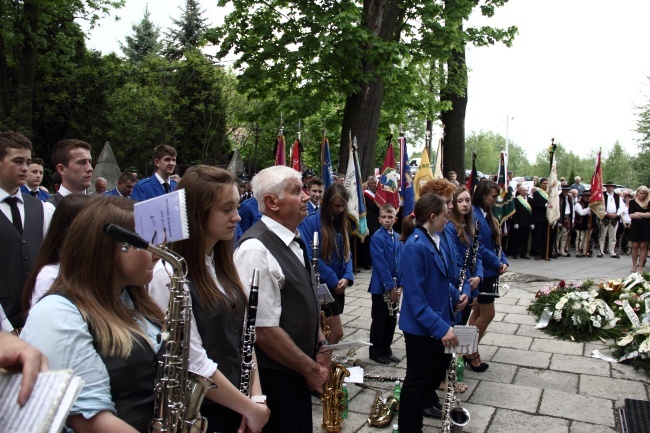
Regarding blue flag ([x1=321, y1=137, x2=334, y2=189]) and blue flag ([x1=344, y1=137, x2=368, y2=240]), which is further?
blue flag ([x1=344, y1=137, x2=368, y2=240])

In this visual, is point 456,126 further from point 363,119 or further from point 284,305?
point 284,305

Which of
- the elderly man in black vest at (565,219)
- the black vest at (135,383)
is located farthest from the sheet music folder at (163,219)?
the elderly man in black vest at (565,219)

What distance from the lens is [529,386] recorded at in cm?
589

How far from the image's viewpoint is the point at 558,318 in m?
7.91

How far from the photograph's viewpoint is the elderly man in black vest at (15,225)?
3.73 metres

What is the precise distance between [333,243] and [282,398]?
3044 millimetres

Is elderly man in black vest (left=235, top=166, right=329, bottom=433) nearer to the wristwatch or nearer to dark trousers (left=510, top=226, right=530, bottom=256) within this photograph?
the wristwatch

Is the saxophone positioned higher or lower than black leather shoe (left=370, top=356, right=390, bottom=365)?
higher

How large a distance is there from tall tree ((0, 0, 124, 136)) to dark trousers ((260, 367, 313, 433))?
1826 centimetres

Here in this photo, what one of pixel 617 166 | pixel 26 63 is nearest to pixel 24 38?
pixel 26 63

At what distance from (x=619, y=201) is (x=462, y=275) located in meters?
13.7

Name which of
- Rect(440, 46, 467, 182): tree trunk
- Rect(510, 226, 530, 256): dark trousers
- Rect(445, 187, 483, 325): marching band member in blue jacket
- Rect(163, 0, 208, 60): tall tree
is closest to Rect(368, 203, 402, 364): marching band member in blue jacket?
Rect(445, 187, 483, 325): marching band member in blue jacket

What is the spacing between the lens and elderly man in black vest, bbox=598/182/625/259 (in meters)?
16.2

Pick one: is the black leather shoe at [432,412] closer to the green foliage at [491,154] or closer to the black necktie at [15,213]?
the black necktie at [15,213]
